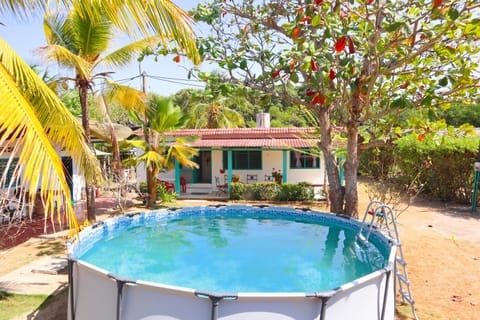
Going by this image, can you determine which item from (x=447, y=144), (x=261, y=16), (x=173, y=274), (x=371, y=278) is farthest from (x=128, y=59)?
(x=447, y=144)

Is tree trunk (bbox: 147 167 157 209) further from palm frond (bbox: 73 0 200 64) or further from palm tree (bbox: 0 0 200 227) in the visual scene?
palm frond (bbox: 73 0 200 64)

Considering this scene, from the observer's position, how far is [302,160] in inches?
840

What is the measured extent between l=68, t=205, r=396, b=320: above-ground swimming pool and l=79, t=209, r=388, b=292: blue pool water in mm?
29

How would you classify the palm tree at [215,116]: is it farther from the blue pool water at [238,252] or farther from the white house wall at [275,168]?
the blue pool water at [238,252]

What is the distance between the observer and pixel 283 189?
19000mm

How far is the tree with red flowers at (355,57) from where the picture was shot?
6.41 m

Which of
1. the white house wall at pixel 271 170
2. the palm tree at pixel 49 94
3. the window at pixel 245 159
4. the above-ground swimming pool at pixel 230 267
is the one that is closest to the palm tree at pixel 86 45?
the above-ground swimming pool at pixel 230 267

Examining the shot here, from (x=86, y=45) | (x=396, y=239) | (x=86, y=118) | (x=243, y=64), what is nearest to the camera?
(x=396, y=239)

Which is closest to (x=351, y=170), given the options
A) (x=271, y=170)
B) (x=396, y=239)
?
(x=396, y=239)

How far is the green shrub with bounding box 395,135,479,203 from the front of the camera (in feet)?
53.2

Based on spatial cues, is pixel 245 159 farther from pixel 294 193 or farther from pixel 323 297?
pixel 323 297

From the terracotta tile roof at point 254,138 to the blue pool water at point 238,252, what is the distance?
6.41 metres

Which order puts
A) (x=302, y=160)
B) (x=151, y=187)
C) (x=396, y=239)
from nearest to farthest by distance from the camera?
(x=396, y=239), (x=151, y=187), (x=302, y=160)

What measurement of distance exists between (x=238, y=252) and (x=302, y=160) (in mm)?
11445
